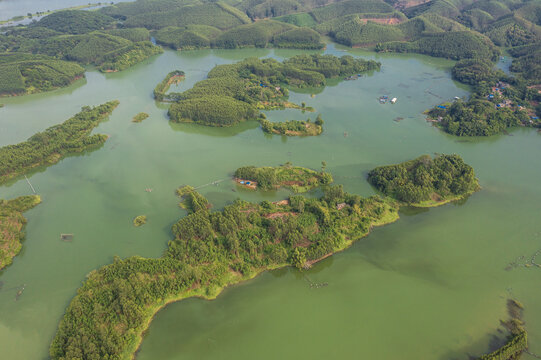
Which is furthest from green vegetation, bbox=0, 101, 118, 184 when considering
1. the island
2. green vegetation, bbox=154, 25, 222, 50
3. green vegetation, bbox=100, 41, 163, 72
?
green vegetation, bbox=154, 25, 222, 50

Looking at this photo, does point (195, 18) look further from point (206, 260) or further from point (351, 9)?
point (206, 260)

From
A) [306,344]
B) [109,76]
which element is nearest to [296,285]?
[306,344]

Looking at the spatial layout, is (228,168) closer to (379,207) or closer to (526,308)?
(379,207)

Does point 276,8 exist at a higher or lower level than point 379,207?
higher

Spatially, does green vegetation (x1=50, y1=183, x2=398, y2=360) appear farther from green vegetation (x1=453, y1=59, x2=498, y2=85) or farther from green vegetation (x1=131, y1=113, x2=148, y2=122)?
green vegetation (x1=453, y1=59, x2=498, y2=85)

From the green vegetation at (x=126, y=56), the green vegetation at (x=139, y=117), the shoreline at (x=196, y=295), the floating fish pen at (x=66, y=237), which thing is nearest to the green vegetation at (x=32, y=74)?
the green vegetation at (x=126, y=56)

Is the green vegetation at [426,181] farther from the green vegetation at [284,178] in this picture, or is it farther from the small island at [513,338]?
Answer: the small island at [513,338]
